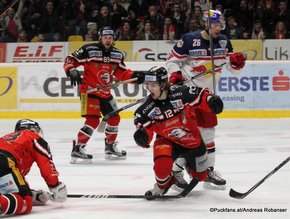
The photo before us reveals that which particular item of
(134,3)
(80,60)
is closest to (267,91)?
(134,3)

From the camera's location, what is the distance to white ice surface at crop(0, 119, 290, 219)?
4.48 metres

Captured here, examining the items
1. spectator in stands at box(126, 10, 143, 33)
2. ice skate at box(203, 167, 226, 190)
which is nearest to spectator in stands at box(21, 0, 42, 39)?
spectator in stands at box(126, 10, 143, 33)

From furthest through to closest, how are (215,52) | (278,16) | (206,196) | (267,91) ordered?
(278,16)
(267,91)
(215,52)
(206,196)

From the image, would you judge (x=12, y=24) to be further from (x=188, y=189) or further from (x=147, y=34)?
(x=188, y=189)

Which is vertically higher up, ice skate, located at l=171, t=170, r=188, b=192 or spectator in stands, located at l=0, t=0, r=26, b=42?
spectator in stands, located at l=0, t=0, r=26, b=42

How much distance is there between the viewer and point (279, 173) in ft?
19.4

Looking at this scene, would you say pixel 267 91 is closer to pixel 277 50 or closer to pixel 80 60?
pixel 277 50

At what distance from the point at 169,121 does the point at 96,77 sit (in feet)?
7.52

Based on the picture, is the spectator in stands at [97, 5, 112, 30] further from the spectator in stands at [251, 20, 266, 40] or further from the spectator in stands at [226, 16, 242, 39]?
the spectator in stands at [251, 20, 266, 40]

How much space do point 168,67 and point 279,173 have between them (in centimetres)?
123

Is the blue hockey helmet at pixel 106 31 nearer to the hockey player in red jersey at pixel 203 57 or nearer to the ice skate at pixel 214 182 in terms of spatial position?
the hockey player in red jersey at pixel 203 57

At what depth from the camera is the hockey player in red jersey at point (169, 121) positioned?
15.6 ft

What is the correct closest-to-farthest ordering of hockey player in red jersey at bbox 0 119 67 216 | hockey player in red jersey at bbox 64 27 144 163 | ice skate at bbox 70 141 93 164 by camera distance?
hockey player in red jersey at bbox 0 119 67 216 → ice skate at bbox 70 141 93 164 → hockey player in red jersey at bbox 64 27 144 163

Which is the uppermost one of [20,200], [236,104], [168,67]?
[168,67]
